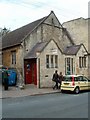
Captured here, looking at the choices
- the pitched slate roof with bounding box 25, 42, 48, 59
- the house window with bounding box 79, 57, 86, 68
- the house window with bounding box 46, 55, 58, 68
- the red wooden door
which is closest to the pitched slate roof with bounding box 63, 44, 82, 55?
the house window with bounding box 79, 57, 86, 68

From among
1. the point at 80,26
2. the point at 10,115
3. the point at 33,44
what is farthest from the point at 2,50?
the point at 10,115

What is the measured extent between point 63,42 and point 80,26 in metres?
5.40

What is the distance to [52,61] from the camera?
1077 inches

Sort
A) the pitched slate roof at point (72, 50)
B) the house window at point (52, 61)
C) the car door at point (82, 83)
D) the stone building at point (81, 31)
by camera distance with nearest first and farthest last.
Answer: the car door at point (82, 83), the house window at point (52, 61), the pitched slate roof at point (72, 50), the stone building at point (81, 31)

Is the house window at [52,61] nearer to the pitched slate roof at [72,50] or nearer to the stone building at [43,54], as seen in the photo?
the stone building at [43,54]

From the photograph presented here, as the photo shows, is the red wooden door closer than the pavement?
No

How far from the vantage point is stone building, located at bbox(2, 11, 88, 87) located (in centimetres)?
2638

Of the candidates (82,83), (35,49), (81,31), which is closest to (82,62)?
(35,49)

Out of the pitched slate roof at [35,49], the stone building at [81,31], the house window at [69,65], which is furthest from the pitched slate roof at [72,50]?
the stone building at [81,31]

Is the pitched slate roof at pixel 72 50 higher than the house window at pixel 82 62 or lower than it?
higher

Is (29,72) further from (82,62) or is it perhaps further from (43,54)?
(82,62)

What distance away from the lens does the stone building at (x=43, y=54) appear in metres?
26.4

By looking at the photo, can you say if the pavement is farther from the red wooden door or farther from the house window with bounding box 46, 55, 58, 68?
the house window with bounding box 46, 55, 58, 68

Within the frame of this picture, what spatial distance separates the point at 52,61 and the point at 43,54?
5.05ft
